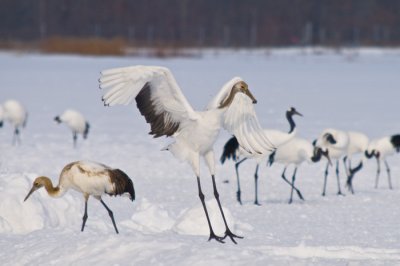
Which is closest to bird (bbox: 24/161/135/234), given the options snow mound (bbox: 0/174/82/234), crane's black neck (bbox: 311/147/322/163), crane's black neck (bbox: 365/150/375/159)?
snow mound (bbox: 0/174/82/234)

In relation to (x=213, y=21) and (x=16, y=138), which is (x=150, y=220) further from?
(x=213, y=21)

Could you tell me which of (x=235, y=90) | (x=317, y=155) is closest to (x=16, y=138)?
(x=317, y=155)

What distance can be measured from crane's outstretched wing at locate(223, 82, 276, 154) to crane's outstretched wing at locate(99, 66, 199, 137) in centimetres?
30

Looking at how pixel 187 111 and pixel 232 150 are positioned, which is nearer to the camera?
pixel 187 111

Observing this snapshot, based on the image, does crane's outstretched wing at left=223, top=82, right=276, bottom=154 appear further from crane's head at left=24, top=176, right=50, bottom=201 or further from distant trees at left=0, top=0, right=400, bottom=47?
distant trees at left=0, top=0, right=400, bottom=47

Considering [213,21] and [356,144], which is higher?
[213,21]

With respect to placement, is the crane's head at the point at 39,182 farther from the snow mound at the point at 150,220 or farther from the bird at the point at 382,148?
the bird at the point at 382,148

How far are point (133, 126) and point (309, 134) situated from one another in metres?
3.08

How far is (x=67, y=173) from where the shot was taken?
7.51 m

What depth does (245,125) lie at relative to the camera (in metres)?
7.18

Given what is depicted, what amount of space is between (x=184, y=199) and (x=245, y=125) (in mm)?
3458

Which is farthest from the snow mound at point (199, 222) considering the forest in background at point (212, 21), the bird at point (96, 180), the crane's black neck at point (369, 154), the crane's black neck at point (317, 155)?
the forest in background at point (212, 21)

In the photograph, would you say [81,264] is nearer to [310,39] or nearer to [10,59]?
[10,59]

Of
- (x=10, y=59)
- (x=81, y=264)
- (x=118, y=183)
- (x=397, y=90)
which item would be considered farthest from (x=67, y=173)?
(x=10, y=59)
